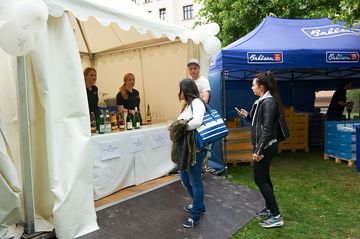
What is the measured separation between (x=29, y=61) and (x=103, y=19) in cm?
94

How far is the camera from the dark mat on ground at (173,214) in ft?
11.7

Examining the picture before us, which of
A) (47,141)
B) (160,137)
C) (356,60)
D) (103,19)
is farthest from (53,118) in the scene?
(356,60)

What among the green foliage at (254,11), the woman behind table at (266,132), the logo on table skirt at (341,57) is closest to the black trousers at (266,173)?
the woman behind table at (266,132)

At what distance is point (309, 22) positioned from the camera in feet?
25.0

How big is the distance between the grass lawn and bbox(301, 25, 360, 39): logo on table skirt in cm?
255

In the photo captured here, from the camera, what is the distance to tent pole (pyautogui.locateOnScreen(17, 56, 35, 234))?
320cm

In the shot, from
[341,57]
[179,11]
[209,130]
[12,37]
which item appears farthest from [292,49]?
[179,11]

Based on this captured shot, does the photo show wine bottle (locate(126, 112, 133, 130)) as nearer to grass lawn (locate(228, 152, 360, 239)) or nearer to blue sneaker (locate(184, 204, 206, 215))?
blue sneaker (locate(184, 204, 206, 215))

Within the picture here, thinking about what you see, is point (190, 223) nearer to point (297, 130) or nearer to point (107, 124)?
point (107, 124)

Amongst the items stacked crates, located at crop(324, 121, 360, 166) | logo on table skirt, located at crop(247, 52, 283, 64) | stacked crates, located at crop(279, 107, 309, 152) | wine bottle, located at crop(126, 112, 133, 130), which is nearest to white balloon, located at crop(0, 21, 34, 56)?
wine bottle, located at crop(126, 112, 133, 130)

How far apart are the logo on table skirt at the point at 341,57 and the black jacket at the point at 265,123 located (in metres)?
3.47

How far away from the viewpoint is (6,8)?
287 centimetres

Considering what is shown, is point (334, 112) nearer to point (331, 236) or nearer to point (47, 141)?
point (331, 236)

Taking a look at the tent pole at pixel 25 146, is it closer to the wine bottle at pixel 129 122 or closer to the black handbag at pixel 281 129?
the wine bottle at pixel 129 122
